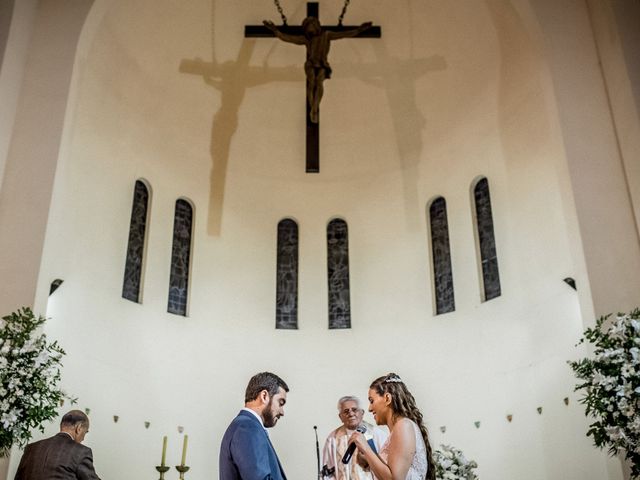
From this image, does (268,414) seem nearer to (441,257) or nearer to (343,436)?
(343,436)

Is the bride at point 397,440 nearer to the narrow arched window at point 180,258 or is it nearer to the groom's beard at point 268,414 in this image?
the groom's beard at point 268,414

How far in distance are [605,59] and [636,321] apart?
377 centimetres

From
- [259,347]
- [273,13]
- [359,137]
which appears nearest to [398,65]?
[359,137]

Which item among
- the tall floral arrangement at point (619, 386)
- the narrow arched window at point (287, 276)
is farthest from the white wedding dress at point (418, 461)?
the narrow arched window at point (287, 276)

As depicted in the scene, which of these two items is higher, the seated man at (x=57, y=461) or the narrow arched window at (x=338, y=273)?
the narrow arched window at (x=338, y=273)

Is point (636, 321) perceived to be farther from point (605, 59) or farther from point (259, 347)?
point (259, 347)

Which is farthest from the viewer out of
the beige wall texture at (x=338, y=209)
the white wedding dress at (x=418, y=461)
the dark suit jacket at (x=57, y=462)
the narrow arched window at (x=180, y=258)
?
the narrow arched window at (x=180, y=258)

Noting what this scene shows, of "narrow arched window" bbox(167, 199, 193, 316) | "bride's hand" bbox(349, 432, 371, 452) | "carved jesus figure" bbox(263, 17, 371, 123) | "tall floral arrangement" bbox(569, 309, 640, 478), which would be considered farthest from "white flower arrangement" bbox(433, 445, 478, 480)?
"carved jesus figure" bbox(263, 17, 371, 123)

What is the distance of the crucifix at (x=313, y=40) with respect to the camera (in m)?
10.1

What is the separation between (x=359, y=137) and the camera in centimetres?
1198

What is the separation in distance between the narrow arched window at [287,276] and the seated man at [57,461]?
5731mm

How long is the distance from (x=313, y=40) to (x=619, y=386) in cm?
660

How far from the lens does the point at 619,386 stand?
17.5 feet

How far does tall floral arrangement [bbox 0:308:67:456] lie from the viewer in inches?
210
